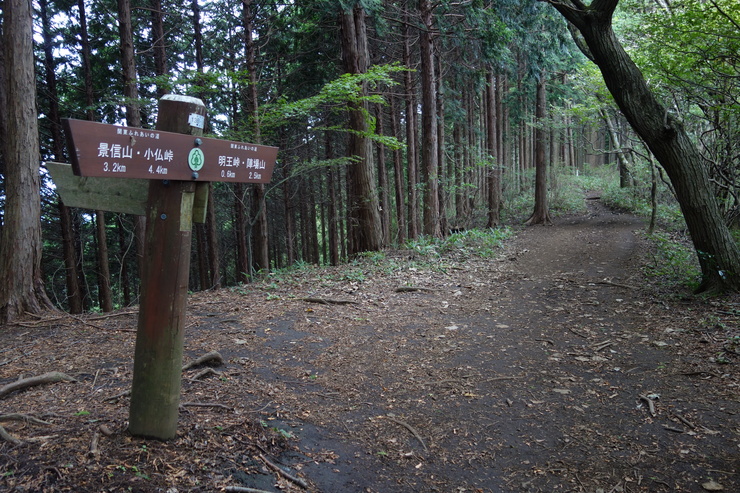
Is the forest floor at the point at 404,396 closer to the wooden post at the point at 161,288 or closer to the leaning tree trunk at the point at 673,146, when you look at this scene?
the wooden post at the point at 161,288

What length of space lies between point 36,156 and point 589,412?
785cm

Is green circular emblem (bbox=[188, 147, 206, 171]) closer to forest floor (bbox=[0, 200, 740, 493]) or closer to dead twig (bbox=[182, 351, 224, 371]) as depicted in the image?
forest floor (bbox=[0, 200, 740, 493])

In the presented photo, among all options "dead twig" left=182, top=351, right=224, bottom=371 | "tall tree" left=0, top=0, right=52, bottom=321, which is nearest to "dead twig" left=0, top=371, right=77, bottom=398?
"dead twig" left=182, top=351, right=224, bottom=371

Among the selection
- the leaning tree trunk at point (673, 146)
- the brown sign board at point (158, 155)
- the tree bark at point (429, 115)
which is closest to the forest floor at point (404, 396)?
the leaning tree trunk at point (673, 146)

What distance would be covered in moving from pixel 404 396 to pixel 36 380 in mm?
3440

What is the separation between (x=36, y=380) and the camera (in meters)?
4.01

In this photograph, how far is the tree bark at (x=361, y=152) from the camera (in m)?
10.9

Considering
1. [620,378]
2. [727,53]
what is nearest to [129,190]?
[620,378]

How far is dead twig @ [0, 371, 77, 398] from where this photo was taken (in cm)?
379

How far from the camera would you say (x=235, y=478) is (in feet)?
9.43

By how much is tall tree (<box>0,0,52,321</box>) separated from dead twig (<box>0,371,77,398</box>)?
284 cm

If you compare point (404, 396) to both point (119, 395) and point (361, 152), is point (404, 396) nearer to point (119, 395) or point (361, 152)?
point (119, 395)

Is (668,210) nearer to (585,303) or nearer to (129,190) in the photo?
(585,303)

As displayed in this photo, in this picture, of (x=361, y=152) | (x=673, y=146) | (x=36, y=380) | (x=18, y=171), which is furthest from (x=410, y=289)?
(x=18, y=171)
